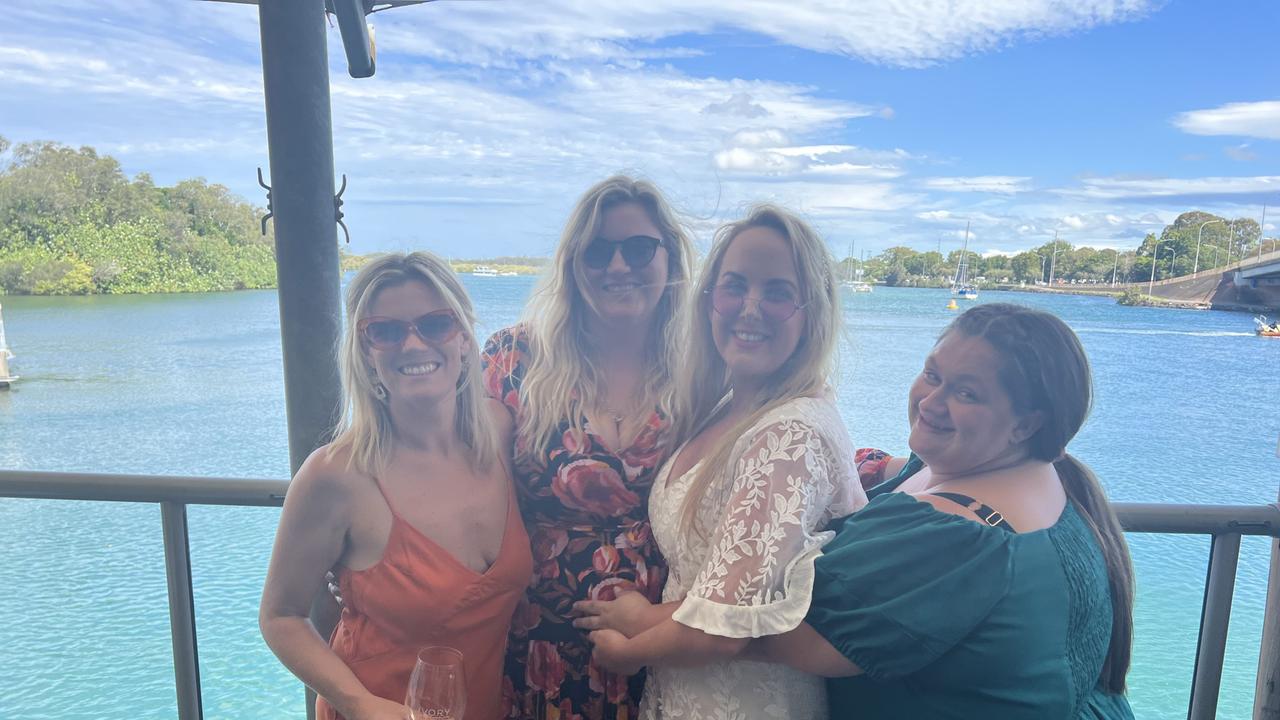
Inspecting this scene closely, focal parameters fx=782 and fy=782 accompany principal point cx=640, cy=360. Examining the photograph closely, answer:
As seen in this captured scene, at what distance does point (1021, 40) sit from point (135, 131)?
153ft

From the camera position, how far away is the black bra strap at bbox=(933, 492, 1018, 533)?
4.37 ft

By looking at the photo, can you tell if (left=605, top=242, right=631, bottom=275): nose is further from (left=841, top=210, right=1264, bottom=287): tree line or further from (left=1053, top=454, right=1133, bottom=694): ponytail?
(left=841, top=210, right=1264, bottom=287): tree line

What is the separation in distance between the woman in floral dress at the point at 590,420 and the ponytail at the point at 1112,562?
84cm

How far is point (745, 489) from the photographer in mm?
1392

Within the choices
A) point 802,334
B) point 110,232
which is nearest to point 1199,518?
point 802,334

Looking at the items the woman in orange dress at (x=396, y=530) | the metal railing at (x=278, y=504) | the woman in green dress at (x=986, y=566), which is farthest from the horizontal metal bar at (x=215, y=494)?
the woman in green dress at (x=986, y=566)

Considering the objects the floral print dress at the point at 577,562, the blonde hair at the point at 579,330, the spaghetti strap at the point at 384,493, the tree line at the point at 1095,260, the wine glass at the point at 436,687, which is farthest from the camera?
the tree line at the point at 1095,260

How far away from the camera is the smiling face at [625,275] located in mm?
1893

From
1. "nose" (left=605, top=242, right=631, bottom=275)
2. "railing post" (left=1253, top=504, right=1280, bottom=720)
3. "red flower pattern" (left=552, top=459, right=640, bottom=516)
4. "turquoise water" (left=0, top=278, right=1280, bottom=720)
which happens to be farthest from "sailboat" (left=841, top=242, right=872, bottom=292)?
"railing post" (left=1253, top=504, right=1280, bottom=720)

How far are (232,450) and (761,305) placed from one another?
27764mm

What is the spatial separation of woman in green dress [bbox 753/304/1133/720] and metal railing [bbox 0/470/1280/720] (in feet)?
1.97

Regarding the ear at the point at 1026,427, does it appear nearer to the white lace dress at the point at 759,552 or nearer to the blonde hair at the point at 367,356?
the white lace dress at the point at 759,552

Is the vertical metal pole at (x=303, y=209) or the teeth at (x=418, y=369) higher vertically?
the vertical metal pole at (x=303, y=209)

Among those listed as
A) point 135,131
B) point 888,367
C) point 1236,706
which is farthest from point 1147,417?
point 135,131
